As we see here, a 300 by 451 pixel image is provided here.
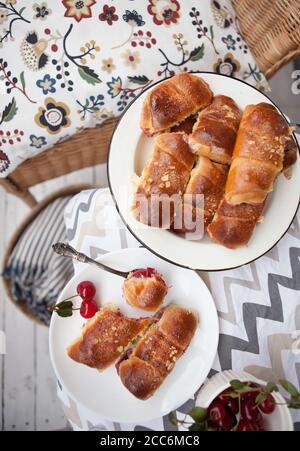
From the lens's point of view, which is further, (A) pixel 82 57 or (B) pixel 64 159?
(B) pixel 64 159

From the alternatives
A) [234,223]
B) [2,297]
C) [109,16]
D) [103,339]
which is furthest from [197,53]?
[2,297]

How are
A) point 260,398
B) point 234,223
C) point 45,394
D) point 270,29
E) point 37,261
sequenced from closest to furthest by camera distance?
point 260,398, point 234,223, point 270,29, point 37,261, point 45,394

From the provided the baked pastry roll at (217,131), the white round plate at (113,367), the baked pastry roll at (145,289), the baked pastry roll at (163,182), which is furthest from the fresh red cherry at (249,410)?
the baked pastry roll at (217,131)

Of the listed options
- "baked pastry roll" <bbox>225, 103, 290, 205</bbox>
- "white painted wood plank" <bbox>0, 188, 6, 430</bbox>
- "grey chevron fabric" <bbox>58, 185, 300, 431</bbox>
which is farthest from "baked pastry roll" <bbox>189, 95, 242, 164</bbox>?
"white painted wood plank" <bbox>0, 188, 6, 430</bbox>

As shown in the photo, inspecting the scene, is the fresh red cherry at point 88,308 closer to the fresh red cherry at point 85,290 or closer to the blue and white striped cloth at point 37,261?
the fresh red cherry at point 85,290

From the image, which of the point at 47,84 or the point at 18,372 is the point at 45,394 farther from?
the point at 47,84

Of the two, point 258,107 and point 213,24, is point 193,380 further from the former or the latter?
point 213,24
